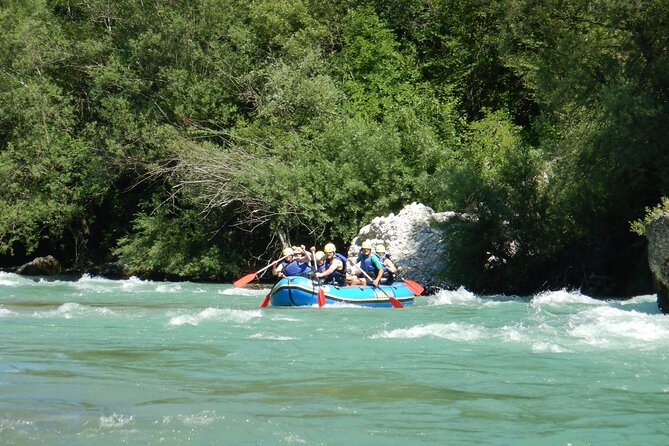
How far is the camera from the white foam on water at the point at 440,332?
38.5 ft

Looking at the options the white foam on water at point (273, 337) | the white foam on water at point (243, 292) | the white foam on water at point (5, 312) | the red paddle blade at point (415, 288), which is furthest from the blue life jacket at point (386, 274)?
the white foam on water at point (5, 312)

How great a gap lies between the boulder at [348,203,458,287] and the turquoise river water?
17.0ft

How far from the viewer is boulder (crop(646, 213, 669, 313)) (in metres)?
Answer: 14.2

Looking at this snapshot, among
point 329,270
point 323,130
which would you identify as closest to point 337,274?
point 329,270

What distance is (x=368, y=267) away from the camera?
59.6ft

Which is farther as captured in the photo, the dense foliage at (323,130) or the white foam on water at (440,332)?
the dense foliage at (323,130)

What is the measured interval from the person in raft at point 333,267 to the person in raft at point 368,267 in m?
0.24

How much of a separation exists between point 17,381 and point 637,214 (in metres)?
13.2

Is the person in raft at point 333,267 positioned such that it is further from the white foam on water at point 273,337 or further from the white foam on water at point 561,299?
the white foam on water at point 273,337

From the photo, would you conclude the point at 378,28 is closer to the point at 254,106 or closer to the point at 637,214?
the point at 254,106

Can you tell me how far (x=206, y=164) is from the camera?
78.8ft

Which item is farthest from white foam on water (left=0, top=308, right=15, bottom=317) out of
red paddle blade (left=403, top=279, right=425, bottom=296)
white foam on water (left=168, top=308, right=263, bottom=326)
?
red paddle blade (left=403, top=279, right=425, bottom=296)

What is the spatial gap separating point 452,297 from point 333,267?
252cm

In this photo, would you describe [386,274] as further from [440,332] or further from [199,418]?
[199,418]
